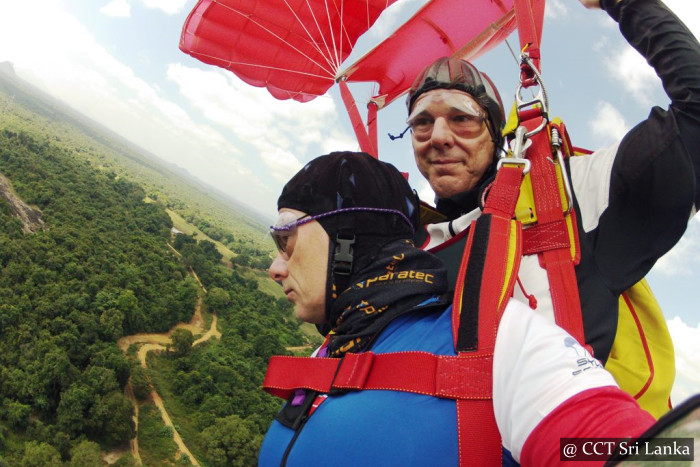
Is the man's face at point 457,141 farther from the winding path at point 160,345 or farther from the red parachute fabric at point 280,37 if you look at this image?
the winding path at point 160,345

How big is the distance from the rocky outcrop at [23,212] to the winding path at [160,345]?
25428 millimetres

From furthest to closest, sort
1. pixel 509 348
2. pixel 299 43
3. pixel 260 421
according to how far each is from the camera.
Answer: pixel 260 421 → pixel 299 43 → pixel 509 348

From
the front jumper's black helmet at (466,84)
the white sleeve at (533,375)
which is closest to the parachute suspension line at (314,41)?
the front jumper's black helmet at (466,84)

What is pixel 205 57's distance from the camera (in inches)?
426

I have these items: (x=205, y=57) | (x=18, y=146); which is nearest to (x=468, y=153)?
(x=205, y=57)

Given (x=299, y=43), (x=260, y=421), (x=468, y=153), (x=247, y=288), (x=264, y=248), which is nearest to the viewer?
(x=468, y=153)

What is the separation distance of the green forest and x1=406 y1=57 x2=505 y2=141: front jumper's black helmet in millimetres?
43206

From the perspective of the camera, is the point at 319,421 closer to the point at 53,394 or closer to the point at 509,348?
the point at 509,348

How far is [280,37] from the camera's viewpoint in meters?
11.2

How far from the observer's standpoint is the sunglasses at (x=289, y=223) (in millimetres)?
1724

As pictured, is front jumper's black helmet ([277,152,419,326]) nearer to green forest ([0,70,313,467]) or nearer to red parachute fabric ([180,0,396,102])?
red parachute fabric ([180,0,396,102])

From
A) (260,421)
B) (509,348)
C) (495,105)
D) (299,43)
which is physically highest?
(299,43)

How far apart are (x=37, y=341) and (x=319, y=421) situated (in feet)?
182

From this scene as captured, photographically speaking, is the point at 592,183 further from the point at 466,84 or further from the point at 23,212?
the point at 23,212
